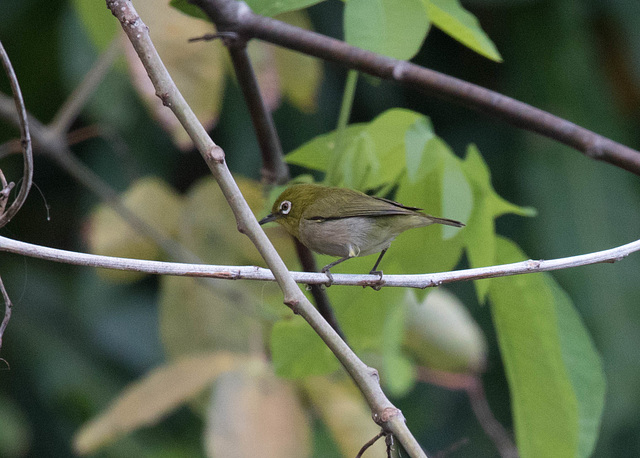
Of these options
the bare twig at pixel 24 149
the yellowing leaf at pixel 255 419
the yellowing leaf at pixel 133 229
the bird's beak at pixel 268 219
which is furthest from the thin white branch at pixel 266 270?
the yellowing leaf at pixel 133 229

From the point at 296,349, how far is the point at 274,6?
0.60 meters

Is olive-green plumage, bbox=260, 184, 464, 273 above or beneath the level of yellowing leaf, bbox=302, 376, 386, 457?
above

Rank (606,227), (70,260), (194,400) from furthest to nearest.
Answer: (606,227)
(194,400)
(70,260)

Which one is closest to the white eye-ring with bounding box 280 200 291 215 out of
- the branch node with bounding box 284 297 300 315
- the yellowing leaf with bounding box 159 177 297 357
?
the yellowing leaf with bounding box 159 177 297 357

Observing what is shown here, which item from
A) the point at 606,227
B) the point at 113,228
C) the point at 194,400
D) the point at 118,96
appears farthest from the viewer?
the point at 606,227

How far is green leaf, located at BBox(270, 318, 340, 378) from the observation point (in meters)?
1.12

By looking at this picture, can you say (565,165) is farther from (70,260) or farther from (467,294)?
(70,260)

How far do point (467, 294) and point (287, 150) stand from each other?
969 millimetres

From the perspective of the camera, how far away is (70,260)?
2.38ft

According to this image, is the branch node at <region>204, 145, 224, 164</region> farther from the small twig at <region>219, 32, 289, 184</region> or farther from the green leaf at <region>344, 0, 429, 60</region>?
the small twig at <region>219, 32, 289, 184</region>

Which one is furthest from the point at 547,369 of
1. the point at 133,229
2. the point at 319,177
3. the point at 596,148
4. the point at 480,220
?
the point at 319,177

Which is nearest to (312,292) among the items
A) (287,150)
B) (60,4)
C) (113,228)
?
(113,228)

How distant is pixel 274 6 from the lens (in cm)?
109

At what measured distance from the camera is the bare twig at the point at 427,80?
3.76ft
